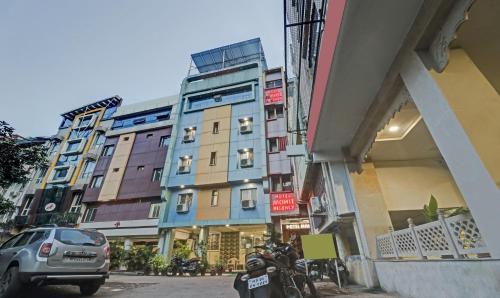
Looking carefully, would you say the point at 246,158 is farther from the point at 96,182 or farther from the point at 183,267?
the point at 96,182

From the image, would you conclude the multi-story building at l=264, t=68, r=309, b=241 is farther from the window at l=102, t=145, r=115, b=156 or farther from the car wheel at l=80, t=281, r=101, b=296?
the window at l=102, t=145, r=115, b=156

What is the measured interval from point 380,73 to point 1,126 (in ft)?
37.2

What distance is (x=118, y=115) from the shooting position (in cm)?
2536

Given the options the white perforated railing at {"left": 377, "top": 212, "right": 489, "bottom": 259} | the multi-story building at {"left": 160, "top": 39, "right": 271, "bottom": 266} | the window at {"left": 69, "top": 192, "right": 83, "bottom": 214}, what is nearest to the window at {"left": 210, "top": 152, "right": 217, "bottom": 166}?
the multi-story building at {"left": 160, "top": 39, "right": 271, "bottom": 266}

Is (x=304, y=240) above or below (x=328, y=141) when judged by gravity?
below

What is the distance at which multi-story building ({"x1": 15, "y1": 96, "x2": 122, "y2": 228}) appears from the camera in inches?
857

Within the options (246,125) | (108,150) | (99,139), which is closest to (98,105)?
(99,139)

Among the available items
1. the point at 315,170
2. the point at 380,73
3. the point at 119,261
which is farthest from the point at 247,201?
the point at 380,73

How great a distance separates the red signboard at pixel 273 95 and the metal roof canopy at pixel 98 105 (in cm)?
2017

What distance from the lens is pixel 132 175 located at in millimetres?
20344

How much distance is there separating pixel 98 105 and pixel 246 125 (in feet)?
71.8

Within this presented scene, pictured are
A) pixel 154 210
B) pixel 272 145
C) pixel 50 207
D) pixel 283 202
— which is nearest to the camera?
pixel 283 202

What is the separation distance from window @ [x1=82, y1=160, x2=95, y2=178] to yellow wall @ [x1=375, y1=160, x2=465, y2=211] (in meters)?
25.6

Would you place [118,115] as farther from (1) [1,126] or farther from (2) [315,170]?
(2) [315,170]
